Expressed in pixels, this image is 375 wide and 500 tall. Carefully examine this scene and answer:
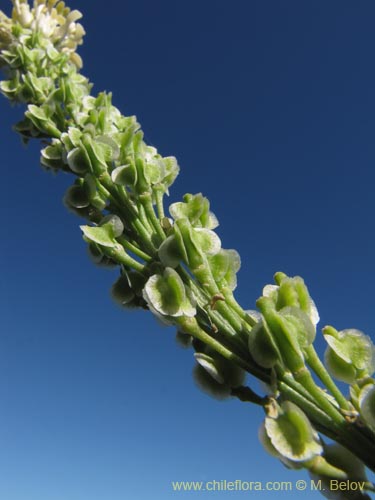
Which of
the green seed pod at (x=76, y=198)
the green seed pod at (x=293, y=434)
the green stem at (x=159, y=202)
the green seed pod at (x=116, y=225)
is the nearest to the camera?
the green seed pod at (x=293, y=434)

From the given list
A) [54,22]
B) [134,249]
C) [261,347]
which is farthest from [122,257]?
[54,22]

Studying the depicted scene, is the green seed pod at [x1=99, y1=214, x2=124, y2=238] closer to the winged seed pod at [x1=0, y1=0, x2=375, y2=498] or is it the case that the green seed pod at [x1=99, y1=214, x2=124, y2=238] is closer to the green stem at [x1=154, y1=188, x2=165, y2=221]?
the winged seed pod at [x1=0, y1=0, x2=375, y2=498]

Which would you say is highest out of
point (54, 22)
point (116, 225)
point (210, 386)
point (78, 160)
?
point (54, 22)

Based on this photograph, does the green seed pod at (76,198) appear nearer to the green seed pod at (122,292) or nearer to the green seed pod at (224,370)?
the green seed pod at (122,292)

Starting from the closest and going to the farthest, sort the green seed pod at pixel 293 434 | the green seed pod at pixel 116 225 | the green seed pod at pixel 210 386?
the green seed pod at pixel 293 434 < the green seed pod at pixel 210 386 < the green seed pod at pixel 116 225

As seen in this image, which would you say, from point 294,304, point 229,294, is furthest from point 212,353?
point 294,304

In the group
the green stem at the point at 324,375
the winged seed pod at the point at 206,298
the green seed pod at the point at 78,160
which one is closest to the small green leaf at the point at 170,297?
the winged seed pod at the point at 206,298

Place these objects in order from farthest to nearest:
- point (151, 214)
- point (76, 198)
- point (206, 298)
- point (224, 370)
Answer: point (76, 198) → point (151, 214) → point (206, 298) → point (224, 370)

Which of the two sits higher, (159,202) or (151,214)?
(159,202)

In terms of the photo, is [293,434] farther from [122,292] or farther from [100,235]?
[100,235]

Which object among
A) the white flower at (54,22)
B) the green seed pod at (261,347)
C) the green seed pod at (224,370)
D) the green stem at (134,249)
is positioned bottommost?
the green seed pod at (224,370)

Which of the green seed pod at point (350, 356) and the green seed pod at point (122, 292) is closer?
the green seed pod at point (350, 356)
